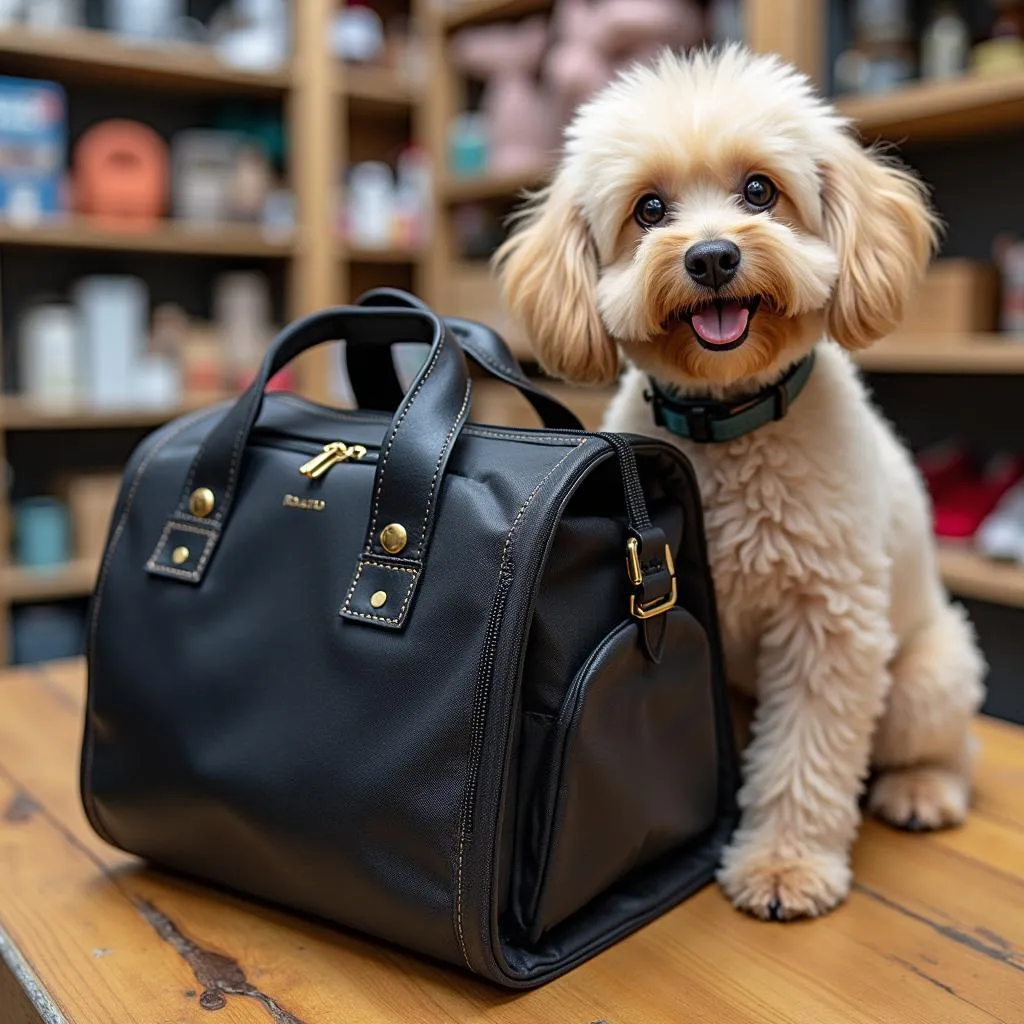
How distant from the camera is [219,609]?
799 millimetres

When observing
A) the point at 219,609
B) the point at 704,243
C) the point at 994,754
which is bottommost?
the point at 994,754

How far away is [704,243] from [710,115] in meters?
0.11

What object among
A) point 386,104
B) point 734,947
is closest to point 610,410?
point 734,947

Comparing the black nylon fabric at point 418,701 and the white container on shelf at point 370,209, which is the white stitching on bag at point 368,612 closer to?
the black nylon fabric at point 418,701

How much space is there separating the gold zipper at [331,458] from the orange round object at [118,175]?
199 cm

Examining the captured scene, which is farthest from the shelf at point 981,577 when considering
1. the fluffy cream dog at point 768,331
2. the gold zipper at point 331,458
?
the gold zipper at point 331,458

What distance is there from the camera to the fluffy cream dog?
805 millimetres

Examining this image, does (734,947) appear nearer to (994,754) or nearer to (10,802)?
(994,754)

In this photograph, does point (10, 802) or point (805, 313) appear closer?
point (805, 313)

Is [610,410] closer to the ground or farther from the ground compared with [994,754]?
farther from the ground

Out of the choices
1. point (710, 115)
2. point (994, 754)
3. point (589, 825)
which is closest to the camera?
point (589, 825)

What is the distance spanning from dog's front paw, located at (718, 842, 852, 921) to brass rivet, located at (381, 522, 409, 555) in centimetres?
34

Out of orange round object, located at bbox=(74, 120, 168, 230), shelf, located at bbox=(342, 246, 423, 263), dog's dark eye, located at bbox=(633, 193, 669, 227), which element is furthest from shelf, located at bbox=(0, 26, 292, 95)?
dog's dark eye, located at bbox=(633, 193, 669, 227)

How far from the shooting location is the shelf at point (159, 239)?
7.97 ft
